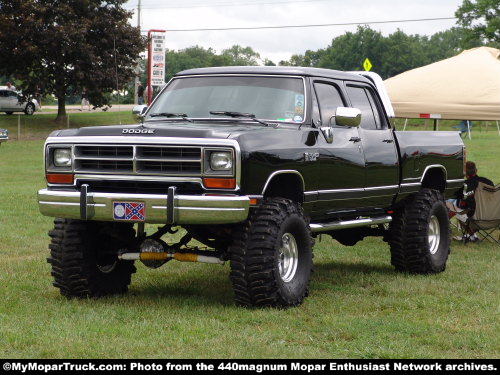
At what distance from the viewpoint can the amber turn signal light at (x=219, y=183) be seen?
7.52 metres

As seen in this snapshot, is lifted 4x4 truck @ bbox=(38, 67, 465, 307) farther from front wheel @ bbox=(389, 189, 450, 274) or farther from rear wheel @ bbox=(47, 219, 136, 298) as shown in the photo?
front wheel @ bbox=(389, 189, 450, 274)

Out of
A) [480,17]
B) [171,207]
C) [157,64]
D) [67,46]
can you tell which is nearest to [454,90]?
[171,207]

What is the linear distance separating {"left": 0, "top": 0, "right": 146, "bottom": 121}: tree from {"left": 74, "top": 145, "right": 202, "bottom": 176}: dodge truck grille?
33.2 meters

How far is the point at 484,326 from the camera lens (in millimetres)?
7457

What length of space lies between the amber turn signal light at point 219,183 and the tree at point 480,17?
234 ft

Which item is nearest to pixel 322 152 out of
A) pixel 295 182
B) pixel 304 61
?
A: pixel 295 182

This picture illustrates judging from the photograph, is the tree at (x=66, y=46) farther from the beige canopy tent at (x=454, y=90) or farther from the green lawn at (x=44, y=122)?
the beige canopy tent at (x=454, y=90)

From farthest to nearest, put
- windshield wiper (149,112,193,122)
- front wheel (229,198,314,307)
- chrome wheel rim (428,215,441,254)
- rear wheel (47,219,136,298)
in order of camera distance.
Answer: chrome wheel rim (428,215,441,254) < windshield wiper (149,112,193,122) < rear wheel (47,219,136,298) < front wheel (229,198,314,307)

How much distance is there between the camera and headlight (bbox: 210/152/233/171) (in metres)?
7.51

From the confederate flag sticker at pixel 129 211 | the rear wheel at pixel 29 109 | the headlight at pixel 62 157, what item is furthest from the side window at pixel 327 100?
the rear wheel at pixel 29 109

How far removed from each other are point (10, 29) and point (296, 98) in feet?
115

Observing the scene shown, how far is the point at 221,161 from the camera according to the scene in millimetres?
7531

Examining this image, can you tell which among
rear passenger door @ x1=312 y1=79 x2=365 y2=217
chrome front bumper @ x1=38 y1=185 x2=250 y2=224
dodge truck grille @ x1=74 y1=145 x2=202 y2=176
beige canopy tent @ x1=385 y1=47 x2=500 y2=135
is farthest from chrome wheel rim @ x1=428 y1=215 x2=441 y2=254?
dodge truck grille @ x1=74 y1=145 x2=202 y2=176

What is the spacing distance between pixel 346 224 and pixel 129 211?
2569 mm
